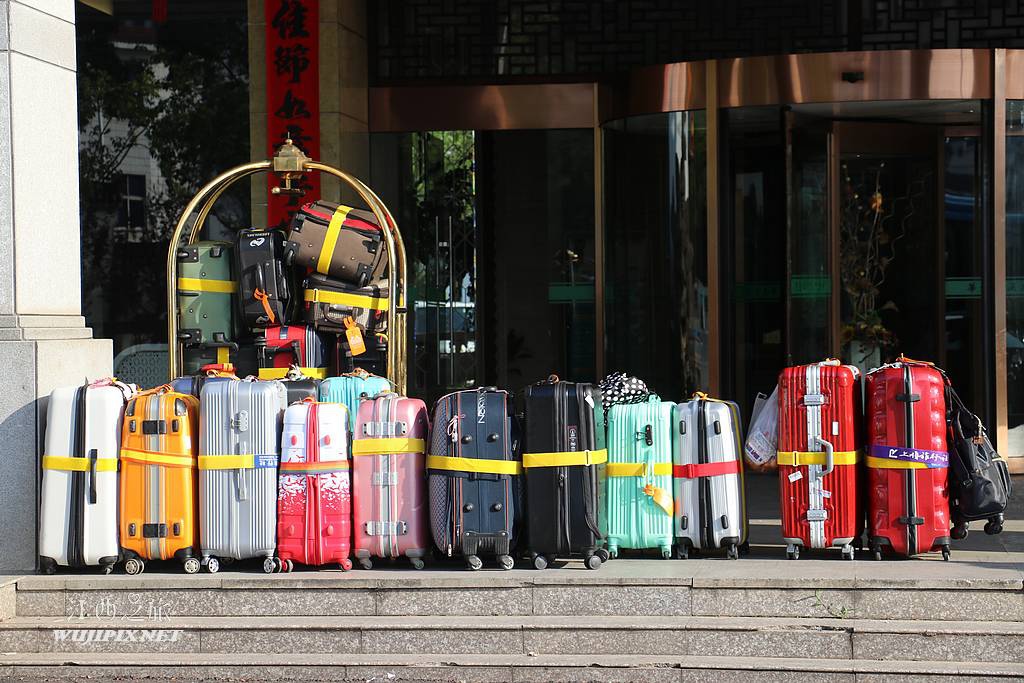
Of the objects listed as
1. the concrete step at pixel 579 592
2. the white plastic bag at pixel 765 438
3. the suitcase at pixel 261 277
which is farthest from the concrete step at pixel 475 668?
the suitcase at pixel 261 277

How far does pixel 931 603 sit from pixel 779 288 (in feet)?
18.9

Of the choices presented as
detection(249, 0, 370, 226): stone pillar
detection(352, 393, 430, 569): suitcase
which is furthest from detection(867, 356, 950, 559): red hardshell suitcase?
detection(249, 0, 370, 226): stone pillar

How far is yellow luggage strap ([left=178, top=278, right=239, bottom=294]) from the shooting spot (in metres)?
8.70

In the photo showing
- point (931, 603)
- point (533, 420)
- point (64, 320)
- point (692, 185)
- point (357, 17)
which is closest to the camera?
point (931, 603)

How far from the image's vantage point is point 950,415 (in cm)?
697

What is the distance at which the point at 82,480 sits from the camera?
23.0ft

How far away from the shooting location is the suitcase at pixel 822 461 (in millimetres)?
7020

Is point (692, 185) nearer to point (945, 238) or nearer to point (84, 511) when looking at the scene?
point (945, 238)

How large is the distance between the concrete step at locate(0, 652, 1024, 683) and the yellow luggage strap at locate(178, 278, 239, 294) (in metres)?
2.80

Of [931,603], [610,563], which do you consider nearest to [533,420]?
[610,563]

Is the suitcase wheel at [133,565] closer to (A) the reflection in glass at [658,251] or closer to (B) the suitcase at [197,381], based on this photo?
(B) the suitcase at [197,381]

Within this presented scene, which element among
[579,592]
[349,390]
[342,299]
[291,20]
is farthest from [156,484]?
[291,20]

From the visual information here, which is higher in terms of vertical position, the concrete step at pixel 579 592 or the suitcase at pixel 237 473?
the suitcase at pixel 237 473

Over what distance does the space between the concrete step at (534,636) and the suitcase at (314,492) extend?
1.35 feet
